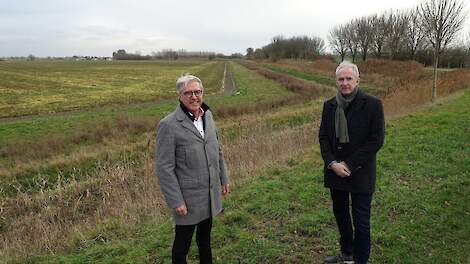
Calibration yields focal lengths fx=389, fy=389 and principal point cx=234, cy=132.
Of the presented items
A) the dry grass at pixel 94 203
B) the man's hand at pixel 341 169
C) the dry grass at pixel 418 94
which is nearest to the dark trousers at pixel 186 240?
the man's hand at pixel 341 169

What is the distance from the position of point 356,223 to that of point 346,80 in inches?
62.7

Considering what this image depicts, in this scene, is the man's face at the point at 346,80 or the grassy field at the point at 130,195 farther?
the grassy field at the point at 130,195

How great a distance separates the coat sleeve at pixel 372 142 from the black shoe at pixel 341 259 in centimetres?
125

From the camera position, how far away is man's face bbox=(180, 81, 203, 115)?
370 centimetres

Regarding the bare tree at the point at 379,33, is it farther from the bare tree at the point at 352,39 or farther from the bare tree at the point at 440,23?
the bare tree at the point at 440,23

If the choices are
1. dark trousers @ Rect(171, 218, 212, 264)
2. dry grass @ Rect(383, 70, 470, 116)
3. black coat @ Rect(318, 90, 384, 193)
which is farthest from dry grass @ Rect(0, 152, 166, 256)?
dry grass @ Rect(383, 70, 470, 116)

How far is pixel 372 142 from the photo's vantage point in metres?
4.07

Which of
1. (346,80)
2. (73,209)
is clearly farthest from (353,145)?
(73,209)

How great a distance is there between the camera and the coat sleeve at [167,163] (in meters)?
3.64

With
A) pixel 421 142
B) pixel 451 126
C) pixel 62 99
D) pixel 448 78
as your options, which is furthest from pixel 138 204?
pixel 448 78

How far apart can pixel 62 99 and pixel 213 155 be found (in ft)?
91.2

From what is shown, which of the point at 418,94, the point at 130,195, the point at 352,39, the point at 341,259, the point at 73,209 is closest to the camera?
the point at 341,259

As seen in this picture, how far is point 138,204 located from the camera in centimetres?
738

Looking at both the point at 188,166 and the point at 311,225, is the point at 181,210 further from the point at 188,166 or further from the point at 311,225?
the point at 311,225
